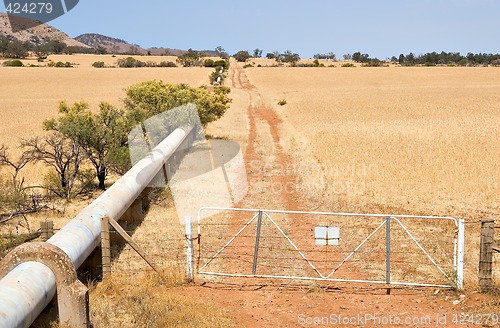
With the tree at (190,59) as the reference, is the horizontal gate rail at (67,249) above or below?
below

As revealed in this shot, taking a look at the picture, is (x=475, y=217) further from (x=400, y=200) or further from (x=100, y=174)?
(x=100, y=174)

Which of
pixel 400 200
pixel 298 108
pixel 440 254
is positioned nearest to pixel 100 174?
pixel 400 200

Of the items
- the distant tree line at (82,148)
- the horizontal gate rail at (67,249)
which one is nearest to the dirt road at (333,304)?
the horizontal gate rail at (67,249)

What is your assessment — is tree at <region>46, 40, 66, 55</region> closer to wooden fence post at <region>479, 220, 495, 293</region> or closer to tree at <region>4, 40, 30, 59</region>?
tree at <region>4, 40, 30, 59</region>

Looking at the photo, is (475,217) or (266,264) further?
(475,217)

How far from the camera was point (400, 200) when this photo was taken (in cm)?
1627

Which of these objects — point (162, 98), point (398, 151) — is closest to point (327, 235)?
point (398, 151)

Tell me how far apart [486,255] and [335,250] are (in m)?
3.45

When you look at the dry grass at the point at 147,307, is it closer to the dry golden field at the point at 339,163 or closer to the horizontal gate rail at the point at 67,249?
the dry golden field at the point at 339,163

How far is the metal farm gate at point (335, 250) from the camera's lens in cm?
978

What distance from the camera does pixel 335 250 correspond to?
11.7 meters

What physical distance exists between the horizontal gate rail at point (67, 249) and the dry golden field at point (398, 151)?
18.5ft

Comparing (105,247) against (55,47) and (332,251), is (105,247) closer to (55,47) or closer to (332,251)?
(332,251)

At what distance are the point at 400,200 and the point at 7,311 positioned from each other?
487 inches
